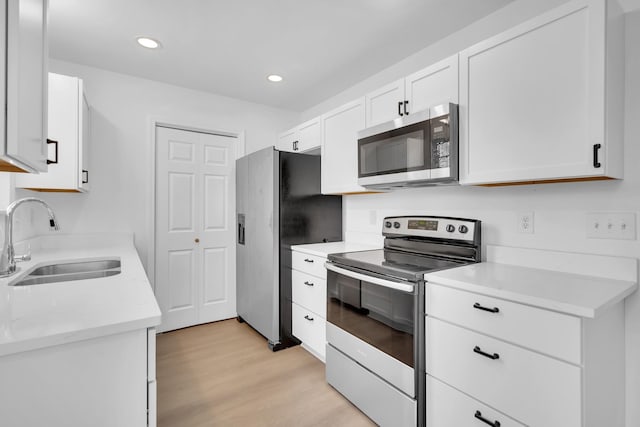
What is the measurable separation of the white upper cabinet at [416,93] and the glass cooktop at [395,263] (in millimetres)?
924

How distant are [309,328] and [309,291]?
294 millimetres

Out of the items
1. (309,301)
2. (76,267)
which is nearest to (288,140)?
(309,301)

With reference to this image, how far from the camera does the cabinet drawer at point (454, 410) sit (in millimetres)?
1269

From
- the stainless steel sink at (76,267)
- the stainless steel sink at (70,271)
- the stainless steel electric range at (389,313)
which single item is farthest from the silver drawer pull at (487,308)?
the stainless steel sink at (76,267)

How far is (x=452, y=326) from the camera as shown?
140 cm

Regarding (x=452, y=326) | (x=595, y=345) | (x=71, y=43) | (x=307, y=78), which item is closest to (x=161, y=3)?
(x=71, y=43)

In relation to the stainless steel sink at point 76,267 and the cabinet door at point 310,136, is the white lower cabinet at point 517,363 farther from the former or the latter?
the stainless steel sink at point 76,267

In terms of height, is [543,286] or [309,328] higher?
[543,286]

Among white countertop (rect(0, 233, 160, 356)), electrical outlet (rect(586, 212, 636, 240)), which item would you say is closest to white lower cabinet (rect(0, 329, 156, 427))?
white countertop (rect(0, 233, 160, 356))

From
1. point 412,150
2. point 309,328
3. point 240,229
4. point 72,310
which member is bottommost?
point 309,328

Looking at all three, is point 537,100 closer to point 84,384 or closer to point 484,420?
point 484,420

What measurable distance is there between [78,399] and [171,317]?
2.45 meters

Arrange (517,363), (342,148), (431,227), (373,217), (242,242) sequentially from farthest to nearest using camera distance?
(242,242) → (373,217) → (342,148) → (431,227) → (517,363)

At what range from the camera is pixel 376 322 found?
5.71 feet
